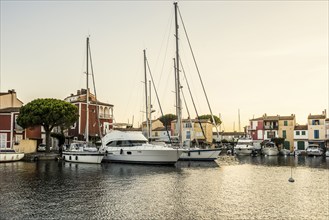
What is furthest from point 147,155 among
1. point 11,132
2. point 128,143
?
point 11,132

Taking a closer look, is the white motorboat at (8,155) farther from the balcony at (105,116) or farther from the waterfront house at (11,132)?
the balcony at (105,116)

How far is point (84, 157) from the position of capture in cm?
4459

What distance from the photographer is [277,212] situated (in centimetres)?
1792

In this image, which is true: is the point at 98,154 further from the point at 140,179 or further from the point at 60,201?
the point at 60,201

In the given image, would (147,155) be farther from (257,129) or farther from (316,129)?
(316,129)

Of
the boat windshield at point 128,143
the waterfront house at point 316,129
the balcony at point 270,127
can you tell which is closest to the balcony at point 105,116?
the boat windshield at point 128,143

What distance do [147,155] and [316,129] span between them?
55.5 m

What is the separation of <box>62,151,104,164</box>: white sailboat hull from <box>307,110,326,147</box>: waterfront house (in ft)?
192

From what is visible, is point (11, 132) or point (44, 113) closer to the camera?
point (44, 113)

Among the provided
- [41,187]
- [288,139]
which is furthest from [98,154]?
[288,139]

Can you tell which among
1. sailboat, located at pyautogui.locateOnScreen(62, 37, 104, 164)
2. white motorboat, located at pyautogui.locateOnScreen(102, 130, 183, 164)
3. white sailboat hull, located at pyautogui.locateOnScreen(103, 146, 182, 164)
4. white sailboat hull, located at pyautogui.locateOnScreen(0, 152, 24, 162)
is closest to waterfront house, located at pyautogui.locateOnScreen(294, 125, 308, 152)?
white motorboat, located at pyautogui.locateOnScreen(102, 130, 183, 164)

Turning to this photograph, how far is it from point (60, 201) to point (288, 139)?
7556cm

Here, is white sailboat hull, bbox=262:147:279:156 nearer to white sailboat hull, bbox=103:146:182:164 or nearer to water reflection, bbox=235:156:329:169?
Answer: water reflection, bbox=235:156:329:169

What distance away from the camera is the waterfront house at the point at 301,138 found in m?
81.4
